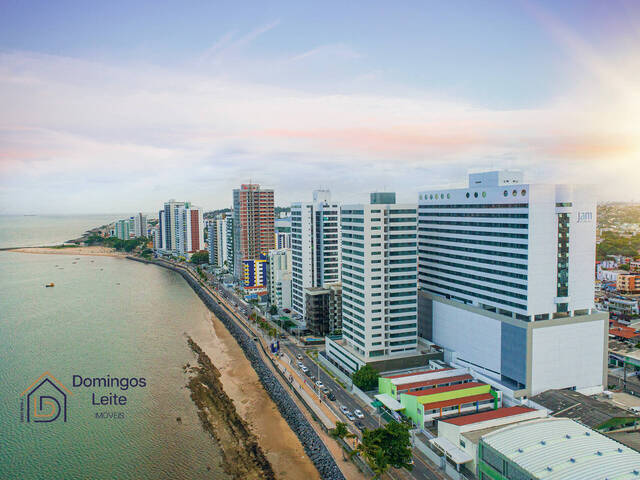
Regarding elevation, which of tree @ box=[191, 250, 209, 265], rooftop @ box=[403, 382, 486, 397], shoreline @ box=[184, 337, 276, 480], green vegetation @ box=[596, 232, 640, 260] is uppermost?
green vegetation @ box=[596, 232, 640, 260]

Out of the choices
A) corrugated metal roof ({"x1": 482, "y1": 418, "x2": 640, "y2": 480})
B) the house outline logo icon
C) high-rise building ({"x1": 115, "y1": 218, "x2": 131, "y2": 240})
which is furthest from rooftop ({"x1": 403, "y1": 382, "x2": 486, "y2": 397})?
high-rise building ({"x1": 115, "y1": 218, "x2": 131, "y2": 240})

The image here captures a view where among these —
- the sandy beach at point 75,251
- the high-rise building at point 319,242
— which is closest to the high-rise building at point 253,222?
the high-rise building at point 319,242

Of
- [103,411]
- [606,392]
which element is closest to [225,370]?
[103,411]

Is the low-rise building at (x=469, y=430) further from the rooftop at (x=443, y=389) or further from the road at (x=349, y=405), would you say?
the rooftop at (x=443, y=389)

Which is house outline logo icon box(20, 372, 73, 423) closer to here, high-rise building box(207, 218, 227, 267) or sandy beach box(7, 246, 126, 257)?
high-rise building box(207, 218, 227, 267)

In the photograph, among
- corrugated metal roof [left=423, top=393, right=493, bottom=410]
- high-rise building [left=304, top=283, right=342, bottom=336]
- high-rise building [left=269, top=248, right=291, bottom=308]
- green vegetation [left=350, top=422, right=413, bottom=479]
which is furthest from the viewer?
high-rise building [left=269, top=248, right=291, bottom=308]

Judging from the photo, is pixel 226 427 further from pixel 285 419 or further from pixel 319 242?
pixel 319 242
